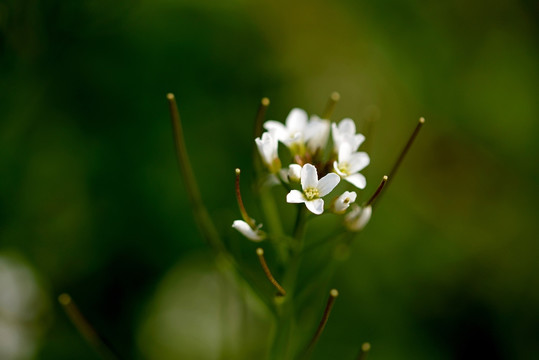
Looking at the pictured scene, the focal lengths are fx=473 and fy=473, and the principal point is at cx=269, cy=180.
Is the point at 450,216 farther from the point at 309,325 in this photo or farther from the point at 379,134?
the point at 309,325

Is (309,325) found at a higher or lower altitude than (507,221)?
higher

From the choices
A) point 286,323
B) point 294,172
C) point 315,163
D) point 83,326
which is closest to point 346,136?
point 315,163

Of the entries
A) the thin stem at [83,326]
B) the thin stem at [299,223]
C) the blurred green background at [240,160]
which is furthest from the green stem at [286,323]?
the blurred green background at [240,160]

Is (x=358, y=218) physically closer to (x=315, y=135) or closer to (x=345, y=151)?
(x=345, y=151)

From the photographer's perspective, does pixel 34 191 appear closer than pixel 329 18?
Yes

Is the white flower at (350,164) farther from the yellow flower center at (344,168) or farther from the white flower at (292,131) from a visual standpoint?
the white flower at (292,131)

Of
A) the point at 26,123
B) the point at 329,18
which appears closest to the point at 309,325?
the point at 26,123

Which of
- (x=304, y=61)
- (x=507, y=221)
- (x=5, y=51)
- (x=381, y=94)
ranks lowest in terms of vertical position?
(x=507, y=221)
